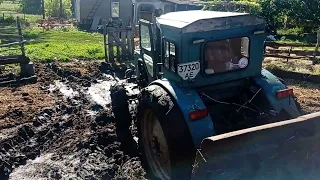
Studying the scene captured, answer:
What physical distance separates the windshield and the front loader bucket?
1.44 meters

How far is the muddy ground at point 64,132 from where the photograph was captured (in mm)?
5930

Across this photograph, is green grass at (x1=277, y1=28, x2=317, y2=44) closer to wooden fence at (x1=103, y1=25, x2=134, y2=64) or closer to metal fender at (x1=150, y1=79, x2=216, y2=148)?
wooden fence at (x1=103, y1=25, x2=134, y2=64)

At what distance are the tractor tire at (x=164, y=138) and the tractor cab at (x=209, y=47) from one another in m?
0.47

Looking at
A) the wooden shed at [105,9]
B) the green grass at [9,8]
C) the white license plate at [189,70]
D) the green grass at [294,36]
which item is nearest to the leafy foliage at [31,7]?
the green grass at [9,8]

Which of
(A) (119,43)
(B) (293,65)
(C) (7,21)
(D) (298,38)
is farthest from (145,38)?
(C) (7,21)

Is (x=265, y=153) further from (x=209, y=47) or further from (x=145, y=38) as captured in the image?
(x=145, y=38)

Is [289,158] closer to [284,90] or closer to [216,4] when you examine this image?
[284,90]

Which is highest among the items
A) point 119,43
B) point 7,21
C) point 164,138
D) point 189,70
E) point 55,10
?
point 55,10

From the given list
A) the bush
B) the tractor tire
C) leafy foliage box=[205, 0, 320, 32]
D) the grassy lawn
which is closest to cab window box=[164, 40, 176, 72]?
the tractor tire

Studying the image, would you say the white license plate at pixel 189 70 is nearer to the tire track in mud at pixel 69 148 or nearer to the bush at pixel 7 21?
the tire track in mud at pixel 69 148

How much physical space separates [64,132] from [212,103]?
3597 millimetres

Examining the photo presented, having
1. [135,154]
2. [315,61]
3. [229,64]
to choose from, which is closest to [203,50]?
[229,64]

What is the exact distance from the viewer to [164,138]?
16.6 ft

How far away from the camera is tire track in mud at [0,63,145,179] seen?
5.84 meters
